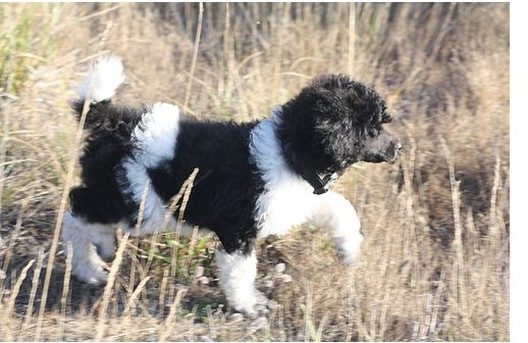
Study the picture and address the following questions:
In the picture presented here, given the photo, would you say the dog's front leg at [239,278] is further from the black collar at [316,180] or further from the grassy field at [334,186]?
the black collar at [316,180]

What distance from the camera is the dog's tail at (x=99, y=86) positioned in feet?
14.9

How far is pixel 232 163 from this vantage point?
452 cm

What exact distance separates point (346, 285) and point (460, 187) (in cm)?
180

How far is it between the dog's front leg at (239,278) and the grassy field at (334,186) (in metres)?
0.11

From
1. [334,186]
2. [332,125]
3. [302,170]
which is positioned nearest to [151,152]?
[302,170]

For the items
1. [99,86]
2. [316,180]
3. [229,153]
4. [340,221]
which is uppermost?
[99,86]

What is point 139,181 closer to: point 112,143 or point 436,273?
point 112,143

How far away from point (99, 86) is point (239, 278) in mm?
1337

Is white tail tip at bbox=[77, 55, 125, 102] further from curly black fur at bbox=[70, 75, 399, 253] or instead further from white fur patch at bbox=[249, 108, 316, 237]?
white fur patch at bbox=[249, 108, 316, 237]

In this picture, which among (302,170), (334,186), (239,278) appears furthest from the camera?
(334,186)

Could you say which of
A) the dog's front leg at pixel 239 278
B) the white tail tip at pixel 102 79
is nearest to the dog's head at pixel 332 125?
the dog's front leg at pixel 239 278

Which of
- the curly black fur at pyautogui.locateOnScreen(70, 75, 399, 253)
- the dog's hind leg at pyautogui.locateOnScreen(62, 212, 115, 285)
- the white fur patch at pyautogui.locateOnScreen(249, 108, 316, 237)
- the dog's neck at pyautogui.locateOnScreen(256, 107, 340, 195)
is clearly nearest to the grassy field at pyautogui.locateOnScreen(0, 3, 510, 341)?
the dog's hind leg at pyautogui.locateOnScreen(62, 212, 115, 285)

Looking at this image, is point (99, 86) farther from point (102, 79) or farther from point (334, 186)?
point (334, 186)

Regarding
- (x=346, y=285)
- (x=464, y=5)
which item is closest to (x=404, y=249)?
(x=346, y=285)
